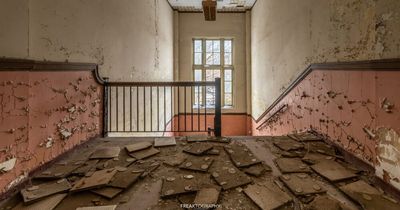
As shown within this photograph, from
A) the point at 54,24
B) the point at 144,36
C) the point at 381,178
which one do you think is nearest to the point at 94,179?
the point at 54,24

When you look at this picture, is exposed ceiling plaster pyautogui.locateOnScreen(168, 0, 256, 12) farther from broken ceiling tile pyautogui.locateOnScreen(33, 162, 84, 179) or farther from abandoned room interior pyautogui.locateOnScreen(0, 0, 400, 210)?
broken ceiling tile pyautogui.locateOnScreen(33, 162, 84, 179)

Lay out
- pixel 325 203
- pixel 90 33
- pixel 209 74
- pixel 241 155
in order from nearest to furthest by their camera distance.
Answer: pixel 325 203, pixel 241 155, pixel 90 33, pixel 209 74

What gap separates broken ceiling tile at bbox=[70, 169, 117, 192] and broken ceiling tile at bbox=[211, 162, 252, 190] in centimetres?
81

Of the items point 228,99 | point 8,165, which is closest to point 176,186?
point 8,165

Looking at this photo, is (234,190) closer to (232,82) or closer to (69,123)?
(69,123)

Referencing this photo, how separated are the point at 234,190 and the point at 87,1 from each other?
2.41 m

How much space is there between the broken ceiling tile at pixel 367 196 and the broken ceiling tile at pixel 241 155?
28.5 inches

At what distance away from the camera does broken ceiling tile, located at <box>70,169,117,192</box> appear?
1.67 metres

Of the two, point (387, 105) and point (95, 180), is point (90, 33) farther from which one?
point (387, 105)

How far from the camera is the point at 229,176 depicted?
1865 millimetres

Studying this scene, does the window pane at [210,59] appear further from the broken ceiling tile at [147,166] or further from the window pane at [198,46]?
the broken ceiling tile at [147,166]

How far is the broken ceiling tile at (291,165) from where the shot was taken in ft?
6.42

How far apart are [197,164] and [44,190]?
1.17 metres

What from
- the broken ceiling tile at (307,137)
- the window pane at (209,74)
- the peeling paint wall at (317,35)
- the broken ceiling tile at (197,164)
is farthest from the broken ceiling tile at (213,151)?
the window pane at (209,74)
